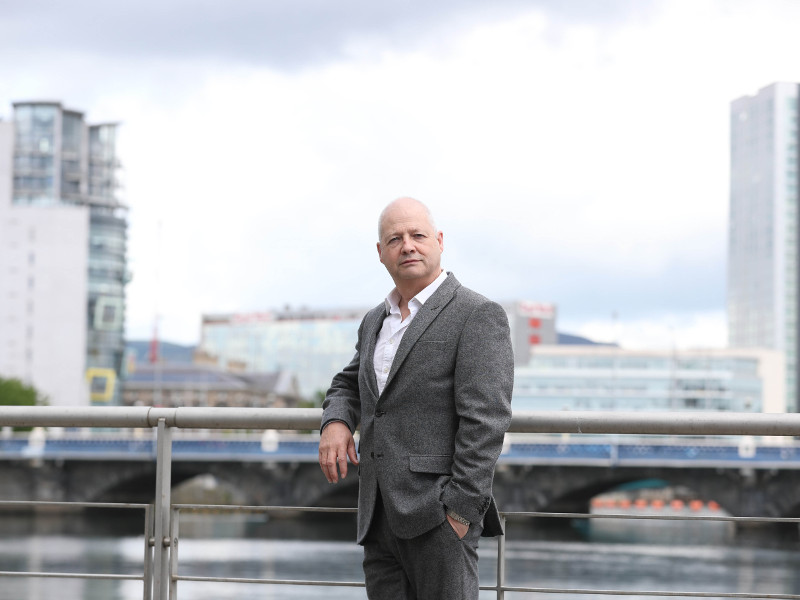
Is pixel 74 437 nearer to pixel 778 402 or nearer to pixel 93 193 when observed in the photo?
pixel 93 193

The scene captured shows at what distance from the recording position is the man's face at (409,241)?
95.0 inches

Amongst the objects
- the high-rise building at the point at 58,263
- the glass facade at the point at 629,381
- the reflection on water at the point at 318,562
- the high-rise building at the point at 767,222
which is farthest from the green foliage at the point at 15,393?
the high-rise building at the point at 767,222

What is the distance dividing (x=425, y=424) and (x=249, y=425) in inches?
30.6

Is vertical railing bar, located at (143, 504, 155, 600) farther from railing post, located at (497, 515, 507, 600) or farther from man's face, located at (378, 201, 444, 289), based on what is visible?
man's face, located at (378, 201, 444, 289)

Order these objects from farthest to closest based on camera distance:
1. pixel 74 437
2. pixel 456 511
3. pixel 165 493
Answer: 1. pixel 74 437
2. pixel 165 493
3. pixel 456 511

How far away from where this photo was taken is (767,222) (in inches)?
4176

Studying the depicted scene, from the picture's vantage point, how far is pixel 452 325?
7.84 ft

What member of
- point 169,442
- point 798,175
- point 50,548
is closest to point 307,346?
point 798,175

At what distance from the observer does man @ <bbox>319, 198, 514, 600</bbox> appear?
2268 mm

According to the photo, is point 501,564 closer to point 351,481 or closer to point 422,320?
point 422,320

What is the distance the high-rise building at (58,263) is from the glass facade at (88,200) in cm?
7

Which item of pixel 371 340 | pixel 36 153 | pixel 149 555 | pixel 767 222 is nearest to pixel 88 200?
pixel 36 153

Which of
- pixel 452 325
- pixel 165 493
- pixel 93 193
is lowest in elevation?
pixel 165 493

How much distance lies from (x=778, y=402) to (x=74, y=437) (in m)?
64.4
